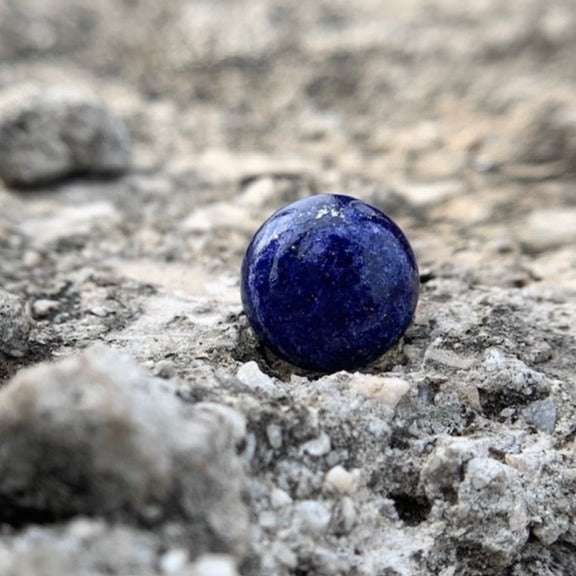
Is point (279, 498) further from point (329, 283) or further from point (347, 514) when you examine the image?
point (329, 283)

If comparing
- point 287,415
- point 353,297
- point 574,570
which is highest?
point 353,297

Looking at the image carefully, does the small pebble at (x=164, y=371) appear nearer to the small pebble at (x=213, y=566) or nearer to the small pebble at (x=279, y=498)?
the small pebble at (x=279, y=498)

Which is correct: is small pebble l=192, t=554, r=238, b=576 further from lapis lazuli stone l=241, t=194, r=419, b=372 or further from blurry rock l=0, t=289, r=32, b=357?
blurry rock l=0, t=289, r=32, b=357

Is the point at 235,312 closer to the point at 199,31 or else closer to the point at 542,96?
the point at 542,96

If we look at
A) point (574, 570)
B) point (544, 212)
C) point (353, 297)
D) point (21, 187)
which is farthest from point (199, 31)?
point (574, 570)

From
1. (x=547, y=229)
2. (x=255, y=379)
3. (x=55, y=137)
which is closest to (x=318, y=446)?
(x=255, y=379)

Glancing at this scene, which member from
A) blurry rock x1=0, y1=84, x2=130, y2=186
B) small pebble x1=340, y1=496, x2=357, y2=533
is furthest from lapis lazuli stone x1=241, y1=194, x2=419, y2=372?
blurry rock x1=0, y1=84, x2=130, y2=186

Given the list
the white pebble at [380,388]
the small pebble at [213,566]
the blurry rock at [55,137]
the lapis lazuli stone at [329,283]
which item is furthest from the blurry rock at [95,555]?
the blurry rock at [55,137]
